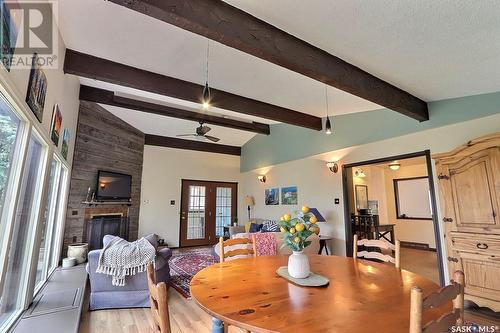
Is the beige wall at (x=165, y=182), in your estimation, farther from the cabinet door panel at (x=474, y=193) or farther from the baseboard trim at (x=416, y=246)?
the cabinet door panel at (x=474, y=193)

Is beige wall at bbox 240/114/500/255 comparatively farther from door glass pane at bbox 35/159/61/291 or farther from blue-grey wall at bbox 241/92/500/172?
door glass pane at bbox 35/159/61/291

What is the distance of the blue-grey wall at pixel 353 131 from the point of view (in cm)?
343

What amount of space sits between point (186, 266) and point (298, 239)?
4134 millimetres

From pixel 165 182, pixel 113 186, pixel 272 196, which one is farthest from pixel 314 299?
pixel 165 182

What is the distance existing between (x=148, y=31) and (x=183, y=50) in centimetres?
46

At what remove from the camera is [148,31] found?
2633 mm

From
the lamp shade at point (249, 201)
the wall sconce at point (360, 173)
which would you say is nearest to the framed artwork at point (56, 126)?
the lamp shade at point (249, 201)

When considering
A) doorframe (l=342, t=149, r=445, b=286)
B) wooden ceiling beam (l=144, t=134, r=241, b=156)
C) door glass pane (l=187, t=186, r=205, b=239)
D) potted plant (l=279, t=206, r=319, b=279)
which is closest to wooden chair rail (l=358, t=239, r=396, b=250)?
potted plant (l=279, t=206, r=319, b=279)

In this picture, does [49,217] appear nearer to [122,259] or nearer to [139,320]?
[122,259]

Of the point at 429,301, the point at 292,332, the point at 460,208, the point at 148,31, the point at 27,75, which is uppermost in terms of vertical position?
the point at 148,31

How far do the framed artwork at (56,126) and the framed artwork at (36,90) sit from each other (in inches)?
24.1

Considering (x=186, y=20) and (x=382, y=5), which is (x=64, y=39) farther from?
(x=382, y=5)

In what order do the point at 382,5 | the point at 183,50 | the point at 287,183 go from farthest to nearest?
1. the point at 287,183
2. the point at 183,50
3. the point at 382,5

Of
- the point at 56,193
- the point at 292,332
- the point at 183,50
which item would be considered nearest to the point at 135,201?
the point at 56,193
